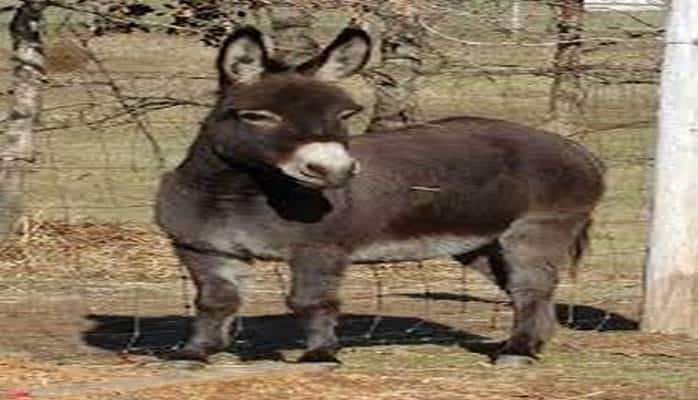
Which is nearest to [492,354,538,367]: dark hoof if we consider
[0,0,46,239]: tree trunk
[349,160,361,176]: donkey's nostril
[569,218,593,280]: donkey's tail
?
[569,218,593,280]: donkey's tail

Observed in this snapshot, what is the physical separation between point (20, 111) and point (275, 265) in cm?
248

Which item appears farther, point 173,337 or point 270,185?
point 173,337

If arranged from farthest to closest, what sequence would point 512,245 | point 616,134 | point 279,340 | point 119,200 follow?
point 616,134
point 119,200
point 279,340
point 512,245

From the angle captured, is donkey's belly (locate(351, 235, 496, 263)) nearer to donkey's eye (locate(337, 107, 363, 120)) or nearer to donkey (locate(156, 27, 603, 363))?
donkey (locate(156, 27, 603, 363))

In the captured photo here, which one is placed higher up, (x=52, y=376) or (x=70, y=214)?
(x=52, y=376)

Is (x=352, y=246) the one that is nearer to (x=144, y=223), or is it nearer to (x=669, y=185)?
(x=669, y=185)

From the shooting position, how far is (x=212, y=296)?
305 inches

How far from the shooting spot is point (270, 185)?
24.7ft

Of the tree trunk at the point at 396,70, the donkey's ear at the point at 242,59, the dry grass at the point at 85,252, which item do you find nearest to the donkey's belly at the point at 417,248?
the donkey's ear at the point at 242,59

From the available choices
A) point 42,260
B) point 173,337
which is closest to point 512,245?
point 173,337

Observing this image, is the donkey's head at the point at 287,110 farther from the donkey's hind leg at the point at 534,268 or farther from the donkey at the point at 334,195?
the donkey's hind leg at the point at 534,268

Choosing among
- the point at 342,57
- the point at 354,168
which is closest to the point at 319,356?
the point at 354,168

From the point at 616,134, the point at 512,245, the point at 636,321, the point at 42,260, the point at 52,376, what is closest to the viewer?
the point at 52,376

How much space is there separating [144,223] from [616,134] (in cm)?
517
